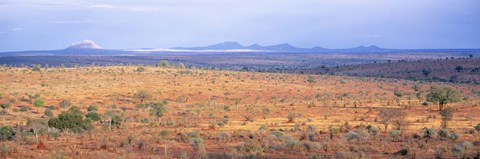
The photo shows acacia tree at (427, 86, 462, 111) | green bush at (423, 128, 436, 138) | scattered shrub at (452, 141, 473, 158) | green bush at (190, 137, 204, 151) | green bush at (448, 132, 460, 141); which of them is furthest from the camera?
acacia tree at (427, 86, 462, 111)

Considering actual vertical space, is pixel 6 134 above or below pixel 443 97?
above

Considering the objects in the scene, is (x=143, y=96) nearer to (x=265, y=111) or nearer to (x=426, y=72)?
(x=265, y=111)

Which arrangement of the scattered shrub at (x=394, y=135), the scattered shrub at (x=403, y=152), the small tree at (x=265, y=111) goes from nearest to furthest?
the scattered shrub at (x=403, y=152) < the scattered shrub at (x=394, y=135) < the small tree at (x=265, y=111)

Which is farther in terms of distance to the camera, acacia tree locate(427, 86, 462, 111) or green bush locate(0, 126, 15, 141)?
acacia tree locate(427, 86, 462, 111)

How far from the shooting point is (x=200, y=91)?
6312 cm

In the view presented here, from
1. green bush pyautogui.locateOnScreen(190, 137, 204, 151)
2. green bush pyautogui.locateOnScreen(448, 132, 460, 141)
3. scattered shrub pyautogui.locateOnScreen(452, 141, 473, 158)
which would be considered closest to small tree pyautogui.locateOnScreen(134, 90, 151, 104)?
green bush pyautogui.locateOnScreen(190, 137, 204, 151)

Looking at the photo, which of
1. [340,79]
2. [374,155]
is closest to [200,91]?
[340,79]

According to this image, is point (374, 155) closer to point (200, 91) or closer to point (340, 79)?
point (200, 91)

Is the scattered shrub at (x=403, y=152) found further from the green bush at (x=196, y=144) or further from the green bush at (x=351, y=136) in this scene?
the green bush at (x=196, y=144)

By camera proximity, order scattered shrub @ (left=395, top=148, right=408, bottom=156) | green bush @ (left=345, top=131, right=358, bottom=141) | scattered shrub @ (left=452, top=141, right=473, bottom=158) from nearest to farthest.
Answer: scattered shrub @ (left=452, top=141, right=473, bottom=158), scattered shrub @ (left=395, top=148, right=408, bottom=156), green bush @ (left=345, top=131, right=358, bottom=141)

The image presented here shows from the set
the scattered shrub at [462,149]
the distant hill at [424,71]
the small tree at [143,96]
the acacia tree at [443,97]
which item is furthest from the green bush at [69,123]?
the distant hill at [424,71]

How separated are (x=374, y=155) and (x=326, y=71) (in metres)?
86.6

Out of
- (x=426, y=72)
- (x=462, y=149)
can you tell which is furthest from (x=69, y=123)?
(x=426, y=72)

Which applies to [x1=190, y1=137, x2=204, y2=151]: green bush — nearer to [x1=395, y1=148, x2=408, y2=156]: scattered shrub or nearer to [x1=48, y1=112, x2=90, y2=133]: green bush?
[x1=395, y1=148, x2=408, y2=156]: scattered shrub
